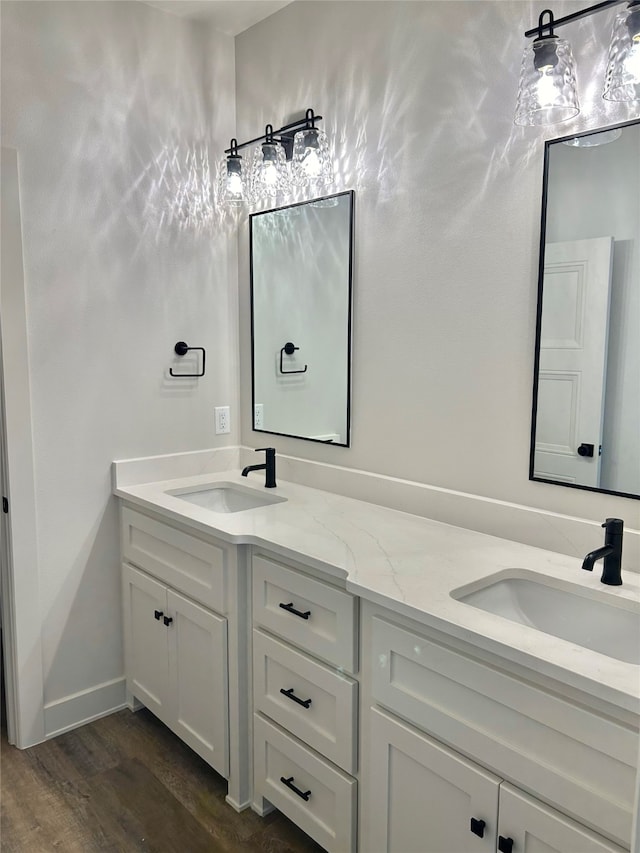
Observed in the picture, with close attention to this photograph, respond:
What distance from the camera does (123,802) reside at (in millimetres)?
1980

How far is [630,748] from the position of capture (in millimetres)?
1022

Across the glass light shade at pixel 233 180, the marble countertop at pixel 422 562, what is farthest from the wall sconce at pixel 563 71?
the glass light shade at pixel 233 180

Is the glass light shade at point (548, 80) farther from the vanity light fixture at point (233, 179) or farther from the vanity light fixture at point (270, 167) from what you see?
the vanity light fixture at point (233, 179)

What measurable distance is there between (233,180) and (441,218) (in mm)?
886

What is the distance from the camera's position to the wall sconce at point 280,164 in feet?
7.03

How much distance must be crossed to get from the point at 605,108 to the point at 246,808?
214 cm

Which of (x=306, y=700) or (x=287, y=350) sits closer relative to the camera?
(x=306, y=700)

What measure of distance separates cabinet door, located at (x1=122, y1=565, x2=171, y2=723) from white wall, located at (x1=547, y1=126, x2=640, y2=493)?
149 cm

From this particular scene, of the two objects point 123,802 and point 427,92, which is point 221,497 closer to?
point 123,802

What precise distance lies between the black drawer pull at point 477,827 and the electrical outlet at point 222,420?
1.78m

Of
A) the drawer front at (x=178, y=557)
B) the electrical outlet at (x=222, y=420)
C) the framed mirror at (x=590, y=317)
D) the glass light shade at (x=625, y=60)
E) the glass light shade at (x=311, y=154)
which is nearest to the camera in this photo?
the glass light shade at (x=625, y=60)

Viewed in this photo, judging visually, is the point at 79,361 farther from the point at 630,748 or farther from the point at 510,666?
the point at 630,748

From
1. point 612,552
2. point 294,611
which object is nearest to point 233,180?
point 294,611

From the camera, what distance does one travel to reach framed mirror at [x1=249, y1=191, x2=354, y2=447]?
7.40ft
